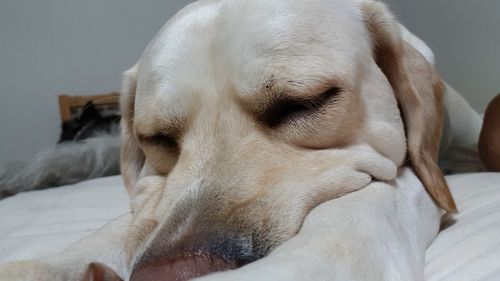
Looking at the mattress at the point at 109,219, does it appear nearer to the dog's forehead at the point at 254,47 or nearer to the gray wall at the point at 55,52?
the dog's forehead at the point at 254,47

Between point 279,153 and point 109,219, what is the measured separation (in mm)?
723

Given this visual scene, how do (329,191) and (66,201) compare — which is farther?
(66,201)

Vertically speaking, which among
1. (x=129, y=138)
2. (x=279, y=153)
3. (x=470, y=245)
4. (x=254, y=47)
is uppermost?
(x=254, y=47)

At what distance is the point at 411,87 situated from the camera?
1097 millimetres

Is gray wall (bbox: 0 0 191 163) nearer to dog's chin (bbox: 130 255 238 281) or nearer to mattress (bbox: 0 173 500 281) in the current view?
mattress (bbox: 0 173 500 281)

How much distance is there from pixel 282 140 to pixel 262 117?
0.05m

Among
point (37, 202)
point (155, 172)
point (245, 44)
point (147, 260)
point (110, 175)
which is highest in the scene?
point (245, 44)

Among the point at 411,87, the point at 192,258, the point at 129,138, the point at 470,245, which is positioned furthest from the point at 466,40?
the point at 192,258

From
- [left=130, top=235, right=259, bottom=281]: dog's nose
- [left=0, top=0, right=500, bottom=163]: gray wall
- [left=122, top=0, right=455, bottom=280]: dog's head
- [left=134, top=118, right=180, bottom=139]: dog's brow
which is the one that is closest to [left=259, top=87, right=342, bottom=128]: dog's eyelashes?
[left=122, top=0, right=455, bottom=280]: dog's head

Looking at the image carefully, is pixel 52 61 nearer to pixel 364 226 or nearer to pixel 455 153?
pixel 455 153

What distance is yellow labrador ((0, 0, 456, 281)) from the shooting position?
65cm

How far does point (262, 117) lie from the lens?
0.92m

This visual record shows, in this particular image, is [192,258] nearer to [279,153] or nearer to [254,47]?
[279,153]

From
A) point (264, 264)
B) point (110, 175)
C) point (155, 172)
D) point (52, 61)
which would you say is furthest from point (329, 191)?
point (52, 61)
